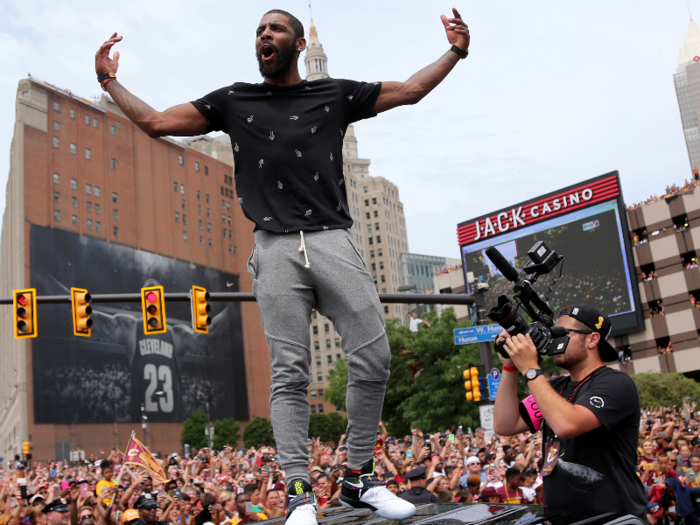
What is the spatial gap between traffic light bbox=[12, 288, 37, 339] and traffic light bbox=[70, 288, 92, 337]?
0.79m

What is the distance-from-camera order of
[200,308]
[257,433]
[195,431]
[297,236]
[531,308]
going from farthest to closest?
[257,433] < [195,431] < [200,308] < [531,308] < [297,236]

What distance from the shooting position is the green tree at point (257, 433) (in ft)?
262

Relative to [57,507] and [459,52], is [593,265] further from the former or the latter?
[459,52]

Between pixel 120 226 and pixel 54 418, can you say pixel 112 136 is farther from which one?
pixel 54 418

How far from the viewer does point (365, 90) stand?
3.43 meters

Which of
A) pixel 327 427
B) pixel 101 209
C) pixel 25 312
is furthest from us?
pixel 327 427

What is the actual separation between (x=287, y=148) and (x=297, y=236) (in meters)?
0.39

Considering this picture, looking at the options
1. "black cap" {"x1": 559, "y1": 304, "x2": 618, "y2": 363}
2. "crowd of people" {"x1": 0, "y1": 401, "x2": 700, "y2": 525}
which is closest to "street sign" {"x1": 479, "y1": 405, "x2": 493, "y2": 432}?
"crowd of people" {"x1": 0, "y1": 401, "x2": 700, "y2": 525}

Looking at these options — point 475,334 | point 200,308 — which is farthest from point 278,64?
point 475,334

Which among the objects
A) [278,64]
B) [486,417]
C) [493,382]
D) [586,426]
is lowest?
[486,417]

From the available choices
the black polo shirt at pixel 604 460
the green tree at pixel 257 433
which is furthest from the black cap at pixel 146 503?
the green tree at pixel 257 433

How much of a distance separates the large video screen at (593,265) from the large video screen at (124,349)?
42744 mm

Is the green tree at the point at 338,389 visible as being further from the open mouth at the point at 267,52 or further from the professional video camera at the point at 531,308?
the open mouth at the point at 267,52

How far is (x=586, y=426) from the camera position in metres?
3.19
